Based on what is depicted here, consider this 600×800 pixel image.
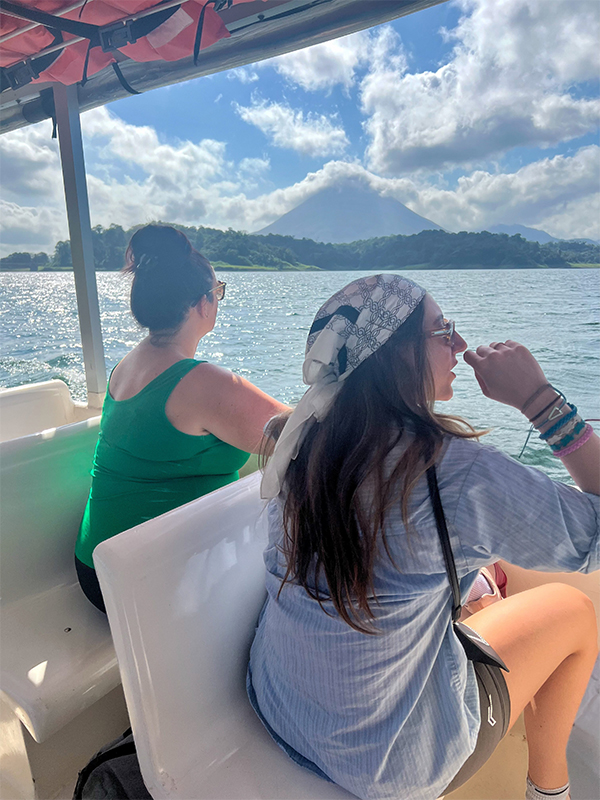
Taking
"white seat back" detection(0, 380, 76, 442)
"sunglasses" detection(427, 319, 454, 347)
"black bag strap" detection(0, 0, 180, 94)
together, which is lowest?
"white seat back" detection(0, 380, 76, 442)

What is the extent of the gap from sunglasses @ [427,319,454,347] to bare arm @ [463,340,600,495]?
6 cm

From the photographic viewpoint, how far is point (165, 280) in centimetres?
138

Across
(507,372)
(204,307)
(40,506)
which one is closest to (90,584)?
(40,506)

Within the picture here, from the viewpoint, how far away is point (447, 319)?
798 millimetres

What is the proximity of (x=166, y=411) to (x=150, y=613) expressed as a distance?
514 millimetres

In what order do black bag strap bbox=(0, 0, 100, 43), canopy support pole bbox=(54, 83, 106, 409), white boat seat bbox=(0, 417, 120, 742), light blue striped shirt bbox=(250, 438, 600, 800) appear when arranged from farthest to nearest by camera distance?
canopy support pole bbox=(54, 83, 106, 409), black bag strap bbox=(0, 0, 100, 43), white boat seat bbox=(0, 417, 120, 742), light blue striped shirt bbox=(250, 438, 600, 800)

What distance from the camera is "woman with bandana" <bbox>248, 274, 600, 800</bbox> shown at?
2.22 feet

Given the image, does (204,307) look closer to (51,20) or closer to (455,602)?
(455,602)

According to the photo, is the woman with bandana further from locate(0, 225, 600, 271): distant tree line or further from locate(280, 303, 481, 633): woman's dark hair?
locate(0, 225, 600, 271): distant tree line

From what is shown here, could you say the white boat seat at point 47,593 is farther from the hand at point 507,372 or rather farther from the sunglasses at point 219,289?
the hand at point 507,372

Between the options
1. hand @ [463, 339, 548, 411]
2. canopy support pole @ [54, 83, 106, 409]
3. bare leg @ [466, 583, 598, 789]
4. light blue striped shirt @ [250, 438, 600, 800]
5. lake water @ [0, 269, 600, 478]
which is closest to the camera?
light blue striped shirt @ [250, 438, 600, 800]

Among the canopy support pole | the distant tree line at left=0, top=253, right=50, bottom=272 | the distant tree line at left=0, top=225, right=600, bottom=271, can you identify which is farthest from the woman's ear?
the distant tree line at left=0, top=253, right=50, bottom=272

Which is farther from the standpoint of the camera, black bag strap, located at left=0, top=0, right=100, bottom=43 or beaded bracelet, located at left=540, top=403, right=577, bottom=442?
black bag strap, located at left=0, top=0, right=100, bottom=43

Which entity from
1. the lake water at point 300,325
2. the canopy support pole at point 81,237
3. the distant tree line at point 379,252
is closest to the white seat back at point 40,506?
the lake water at point 300,325
